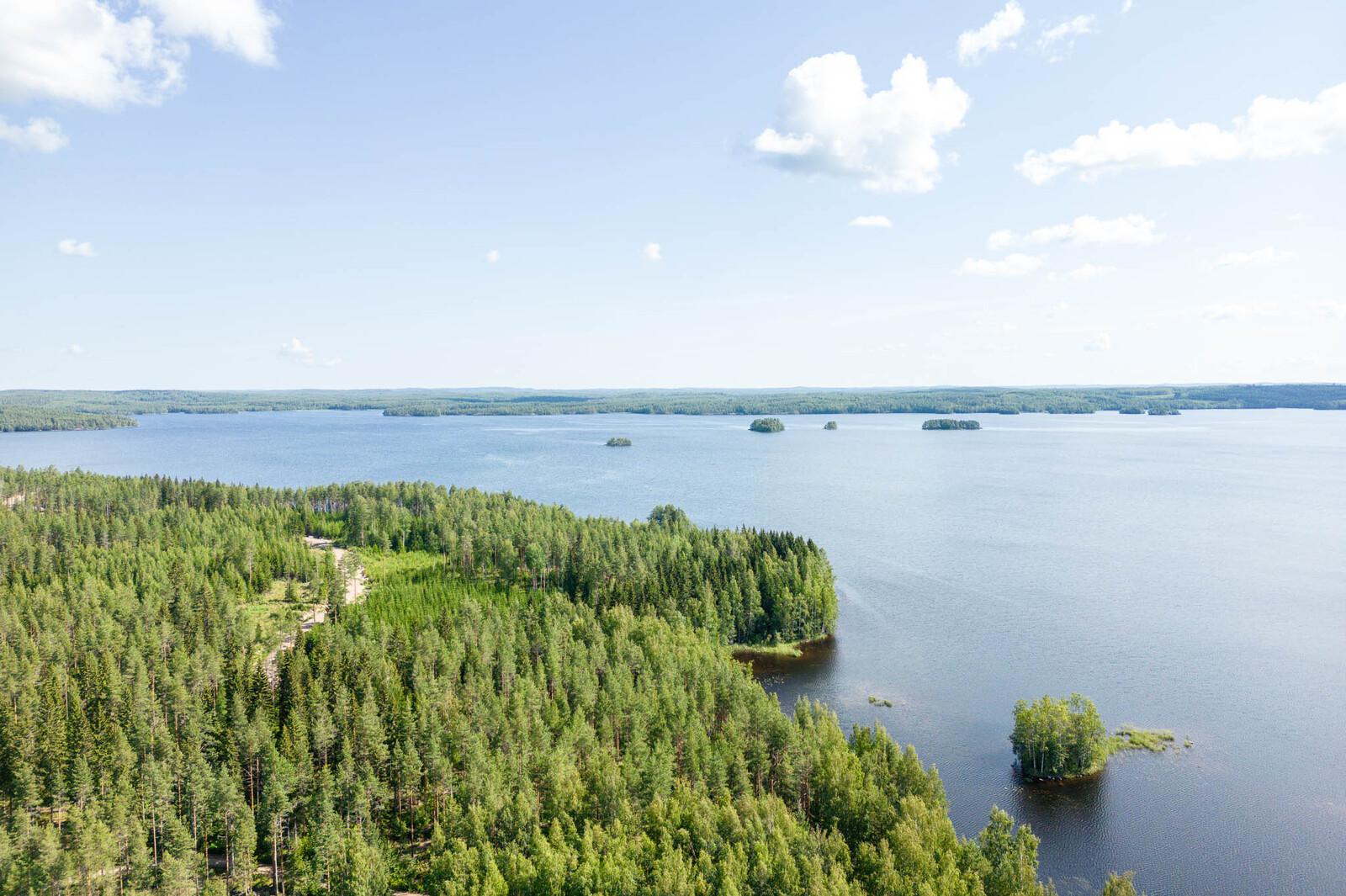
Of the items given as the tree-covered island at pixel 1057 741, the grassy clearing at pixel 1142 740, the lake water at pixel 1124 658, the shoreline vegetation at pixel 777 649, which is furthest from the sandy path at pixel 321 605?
the grassy clearing at pixel 1142 740

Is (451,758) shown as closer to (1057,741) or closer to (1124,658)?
(1057,741)

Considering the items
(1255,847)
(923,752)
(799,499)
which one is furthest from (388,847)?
(799,499)

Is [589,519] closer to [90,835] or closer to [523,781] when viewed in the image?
[523,781]

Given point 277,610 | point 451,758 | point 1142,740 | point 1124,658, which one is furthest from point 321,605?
point 1124,658

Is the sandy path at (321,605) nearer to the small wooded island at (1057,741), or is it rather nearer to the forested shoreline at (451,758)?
the forested shoreline at (451,758)

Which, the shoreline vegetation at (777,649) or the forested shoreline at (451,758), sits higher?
the forested shoreline at (451,758)

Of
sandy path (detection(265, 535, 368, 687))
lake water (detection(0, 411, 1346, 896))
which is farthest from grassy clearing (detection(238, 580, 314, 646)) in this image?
lake water (detection(0, 411, 1346, 896))
